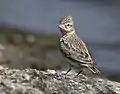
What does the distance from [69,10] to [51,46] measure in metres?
7.16

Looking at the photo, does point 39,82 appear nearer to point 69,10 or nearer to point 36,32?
point 36,32

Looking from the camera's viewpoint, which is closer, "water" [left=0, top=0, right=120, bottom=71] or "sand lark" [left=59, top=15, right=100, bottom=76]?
"sand lark" [left=59, top=15, right=100, bottom=76]

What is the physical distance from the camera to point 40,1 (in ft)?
104

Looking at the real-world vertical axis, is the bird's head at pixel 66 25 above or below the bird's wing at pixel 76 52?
above

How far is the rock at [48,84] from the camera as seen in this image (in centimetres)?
761

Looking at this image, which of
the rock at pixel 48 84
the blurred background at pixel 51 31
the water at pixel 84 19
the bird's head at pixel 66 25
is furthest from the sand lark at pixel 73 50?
the water at pixel 84 19

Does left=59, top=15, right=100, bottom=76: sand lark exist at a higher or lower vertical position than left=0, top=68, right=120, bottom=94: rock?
higher

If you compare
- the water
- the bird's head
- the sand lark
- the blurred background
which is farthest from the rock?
the water

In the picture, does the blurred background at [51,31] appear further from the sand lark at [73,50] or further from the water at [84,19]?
the sand lark at [73,50]

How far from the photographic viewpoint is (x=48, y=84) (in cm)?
815

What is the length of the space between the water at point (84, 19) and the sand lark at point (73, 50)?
35.6ft

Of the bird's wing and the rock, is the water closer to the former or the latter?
the bird's wing

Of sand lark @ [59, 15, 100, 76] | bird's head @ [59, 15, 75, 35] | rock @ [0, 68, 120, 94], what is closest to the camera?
rock @ [0, 68, 120, 94]

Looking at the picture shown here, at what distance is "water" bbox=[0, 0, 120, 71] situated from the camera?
22359 mm
